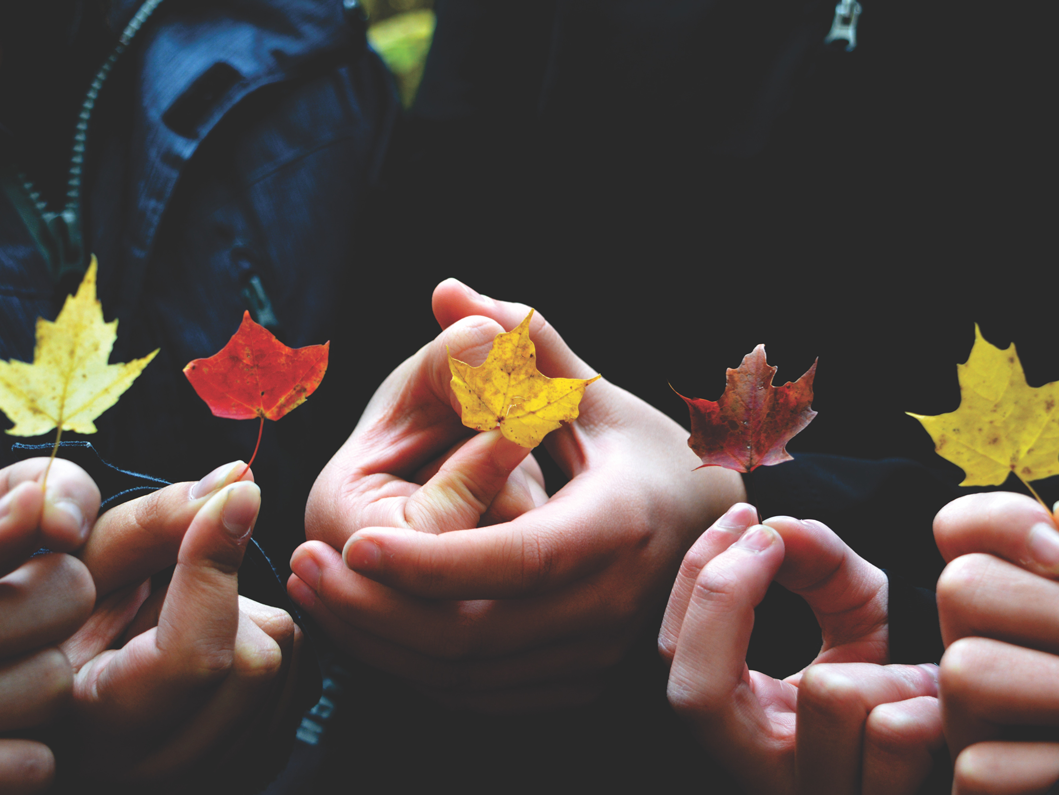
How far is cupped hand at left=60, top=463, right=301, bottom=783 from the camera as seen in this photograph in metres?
0.64

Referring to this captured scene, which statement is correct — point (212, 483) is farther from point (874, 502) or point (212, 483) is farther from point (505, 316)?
point (874, 502)

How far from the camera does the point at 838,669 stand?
0.65m

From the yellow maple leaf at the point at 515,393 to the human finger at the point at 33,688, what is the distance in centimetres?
52

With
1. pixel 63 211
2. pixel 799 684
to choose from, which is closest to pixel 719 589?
→ pixel 799 684

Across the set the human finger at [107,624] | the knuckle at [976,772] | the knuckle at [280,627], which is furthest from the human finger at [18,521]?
the knuckle at [976,772]

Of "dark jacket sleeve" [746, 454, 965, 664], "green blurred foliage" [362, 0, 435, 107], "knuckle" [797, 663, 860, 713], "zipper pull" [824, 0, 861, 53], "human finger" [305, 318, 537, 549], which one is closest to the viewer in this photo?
"knuckle" [797, 663, 860, 713]

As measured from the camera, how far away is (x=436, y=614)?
0.79m

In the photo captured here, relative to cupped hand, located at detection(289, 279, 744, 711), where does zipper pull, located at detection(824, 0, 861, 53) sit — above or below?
above

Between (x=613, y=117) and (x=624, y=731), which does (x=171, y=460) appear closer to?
(x=624, y=731)

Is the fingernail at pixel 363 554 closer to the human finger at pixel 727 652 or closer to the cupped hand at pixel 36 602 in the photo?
the cupped hand at pixel 36 602

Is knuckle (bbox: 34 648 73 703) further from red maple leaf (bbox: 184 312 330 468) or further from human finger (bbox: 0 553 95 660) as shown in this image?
red maple leaf (bbox: 184 312 330 468)

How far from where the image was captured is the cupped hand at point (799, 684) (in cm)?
62

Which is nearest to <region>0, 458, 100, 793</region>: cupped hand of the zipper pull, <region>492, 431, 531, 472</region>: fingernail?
<region>492, 431, 531, 472</region>: fingernail

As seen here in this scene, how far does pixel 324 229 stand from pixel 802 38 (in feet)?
3.98
